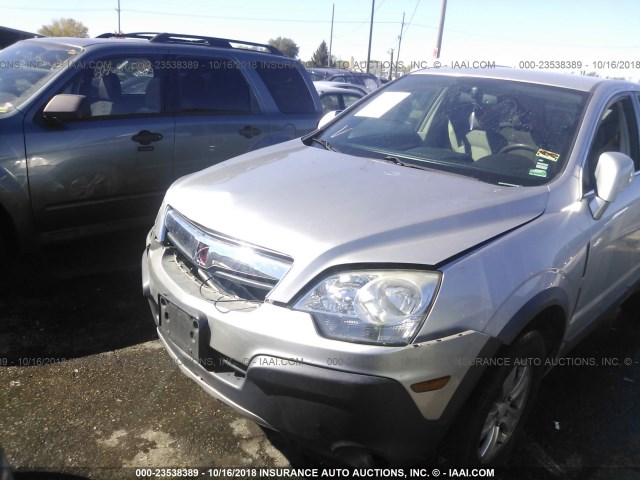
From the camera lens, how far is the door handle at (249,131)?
507cm

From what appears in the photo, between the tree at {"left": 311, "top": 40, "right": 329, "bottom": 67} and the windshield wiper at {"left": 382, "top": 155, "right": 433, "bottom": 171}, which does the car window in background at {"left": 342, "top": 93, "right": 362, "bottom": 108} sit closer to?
the windshield wiper at {"left": 382, "top": 155, "right": 433, "bottom": 171}

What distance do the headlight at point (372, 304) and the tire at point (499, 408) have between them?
0.45m

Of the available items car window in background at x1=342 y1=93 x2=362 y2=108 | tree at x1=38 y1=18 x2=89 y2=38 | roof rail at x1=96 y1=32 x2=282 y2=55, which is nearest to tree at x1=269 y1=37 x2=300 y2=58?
tree at x1=38 y1=18 x2=89 y2=38

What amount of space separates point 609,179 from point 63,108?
3474 millimetres

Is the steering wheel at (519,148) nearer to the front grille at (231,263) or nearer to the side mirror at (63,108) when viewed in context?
the front grille at (231,263)

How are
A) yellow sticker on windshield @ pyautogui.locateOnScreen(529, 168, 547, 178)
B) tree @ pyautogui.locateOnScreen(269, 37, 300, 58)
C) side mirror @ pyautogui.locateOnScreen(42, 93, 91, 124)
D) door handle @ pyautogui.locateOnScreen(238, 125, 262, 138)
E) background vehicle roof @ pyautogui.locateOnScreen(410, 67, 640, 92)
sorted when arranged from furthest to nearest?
tree @ pyautogui.locateOnScreen(269, 37, 300, 58) < door handle @ pyautogui.locateOnScreen(238, 125, 262, 138) < side mirror @ pyautogui.locateOnScreen(42, 93, 91, 124) < background vehicle roof @ pyautogui.locateOnScreen(410, 67, 640, 92) < yellow sticker on windshield @ pyautogui.locateOnScreen(529, 168, 547, 178)

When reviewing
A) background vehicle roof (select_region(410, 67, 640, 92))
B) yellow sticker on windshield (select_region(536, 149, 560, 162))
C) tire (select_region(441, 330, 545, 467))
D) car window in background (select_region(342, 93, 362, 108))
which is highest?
background vehicle roof (select_region(410, 67, 640, 92))

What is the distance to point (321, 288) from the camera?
6.46 ft

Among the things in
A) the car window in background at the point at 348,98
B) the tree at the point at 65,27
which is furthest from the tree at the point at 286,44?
the car window in background at the point at 348,98

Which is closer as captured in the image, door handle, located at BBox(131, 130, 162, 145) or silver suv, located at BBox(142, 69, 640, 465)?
silver suv, located at BBox(142, 69, 640, 465)

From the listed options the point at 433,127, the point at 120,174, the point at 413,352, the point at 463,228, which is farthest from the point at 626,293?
the point at 120,174

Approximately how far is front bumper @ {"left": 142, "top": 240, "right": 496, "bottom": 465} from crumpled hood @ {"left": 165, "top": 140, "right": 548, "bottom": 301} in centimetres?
18

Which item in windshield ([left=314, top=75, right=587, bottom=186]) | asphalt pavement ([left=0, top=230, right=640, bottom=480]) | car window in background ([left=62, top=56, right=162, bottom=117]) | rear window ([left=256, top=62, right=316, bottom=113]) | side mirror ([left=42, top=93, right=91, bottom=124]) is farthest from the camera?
rear window ([left=256, top=62, right=316, bottom=113])

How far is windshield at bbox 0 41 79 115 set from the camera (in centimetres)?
398
